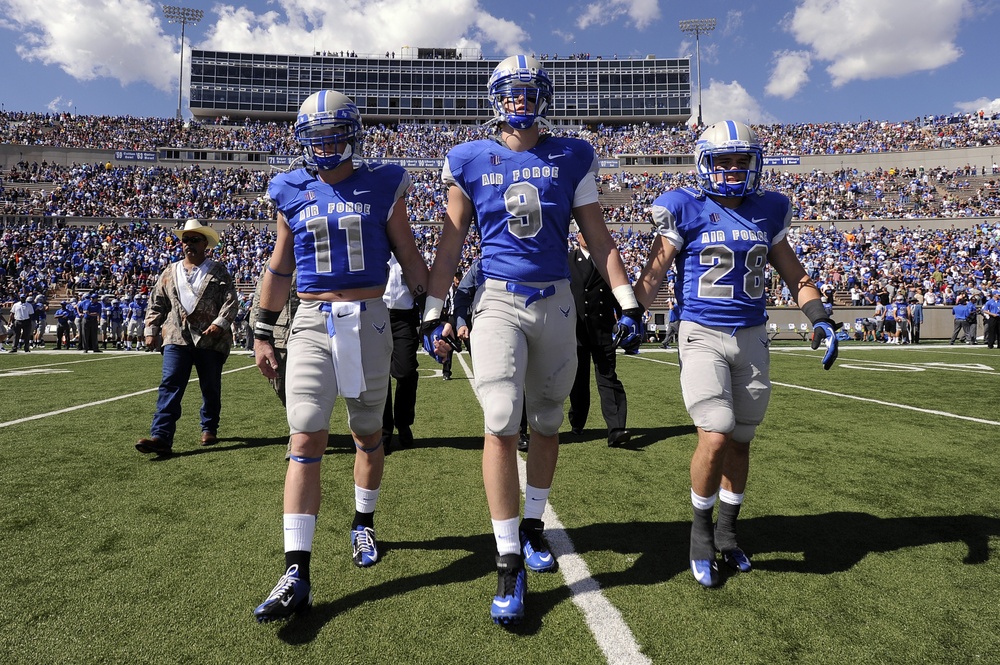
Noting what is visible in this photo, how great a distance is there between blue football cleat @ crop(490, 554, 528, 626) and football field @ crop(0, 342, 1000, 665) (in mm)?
69

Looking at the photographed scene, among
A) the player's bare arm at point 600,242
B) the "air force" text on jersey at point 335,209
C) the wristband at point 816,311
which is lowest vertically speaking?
the wristband at point 816,311

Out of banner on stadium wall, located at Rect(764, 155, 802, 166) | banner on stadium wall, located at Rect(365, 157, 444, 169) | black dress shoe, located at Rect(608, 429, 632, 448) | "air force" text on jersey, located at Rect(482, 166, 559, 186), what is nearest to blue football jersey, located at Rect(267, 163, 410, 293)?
"air force" text on jersey, located at Rect(482, 166, 559, 186)

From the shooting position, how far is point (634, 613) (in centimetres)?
238

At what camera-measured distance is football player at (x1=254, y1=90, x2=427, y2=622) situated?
269 cm

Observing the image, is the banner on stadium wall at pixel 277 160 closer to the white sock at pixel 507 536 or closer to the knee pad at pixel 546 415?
the knee pad at pixel 546 415

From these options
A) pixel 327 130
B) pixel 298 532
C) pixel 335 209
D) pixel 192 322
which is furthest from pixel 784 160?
pixel 298 532

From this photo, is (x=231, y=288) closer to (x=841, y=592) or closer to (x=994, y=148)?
(x=841, y=592)

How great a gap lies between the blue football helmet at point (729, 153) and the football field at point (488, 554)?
196cm

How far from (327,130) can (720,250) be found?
212 cm

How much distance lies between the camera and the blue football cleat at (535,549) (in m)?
2.81

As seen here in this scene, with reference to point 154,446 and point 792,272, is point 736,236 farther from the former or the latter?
point 154,446

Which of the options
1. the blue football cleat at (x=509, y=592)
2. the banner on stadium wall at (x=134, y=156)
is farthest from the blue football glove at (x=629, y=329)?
the banner on stadium wall at (x=134, y=156)

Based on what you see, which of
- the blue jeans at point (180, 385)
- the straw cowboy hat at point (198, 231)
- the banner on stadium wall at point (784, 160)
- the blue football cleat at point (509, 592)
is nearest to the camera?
the blue football cleat at point (509, 592)

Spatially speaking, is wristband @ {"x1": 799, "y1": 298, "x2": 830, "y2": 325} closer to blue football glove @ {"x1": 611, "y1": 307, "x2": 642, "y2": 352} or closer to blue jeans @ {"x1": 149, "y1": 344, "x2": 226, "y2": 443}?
blue football glove @ {"x1": 611, "y1": 307, "x2": 642, "y2": 352}
